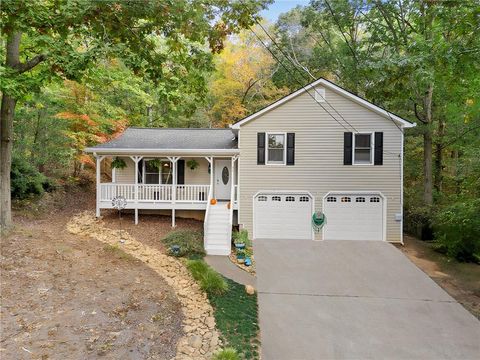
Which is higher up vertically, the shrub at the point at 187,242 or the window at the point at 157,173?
the window at the point at 157,173

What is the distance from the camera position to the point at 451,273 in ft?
27.7

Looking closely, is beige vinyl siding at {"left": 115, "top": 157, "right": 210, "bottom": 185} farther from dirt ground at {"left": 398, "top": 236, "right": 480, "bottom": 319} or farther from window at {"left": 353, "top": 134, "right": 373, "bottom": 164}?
dirt ground at {"left": 398, "top": 236, "right": 480, "bottom": 319}

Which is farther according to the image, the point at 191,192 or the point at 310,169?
the point at 191,192

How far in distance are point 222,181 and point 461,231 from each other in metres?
8.75

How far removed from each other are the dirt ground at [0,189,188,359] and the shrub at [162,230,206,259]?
1.55 m

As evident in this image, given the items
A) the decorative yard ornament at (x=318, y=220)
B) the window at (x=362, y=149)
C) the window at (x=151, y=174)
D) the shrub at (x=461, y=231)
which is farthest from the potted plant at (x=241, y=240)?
the shrub at (x=461, y=231)

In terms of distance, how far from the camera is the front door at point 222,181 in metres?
13.1

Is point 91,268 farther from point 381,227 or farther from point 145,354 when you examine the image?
point 381,227

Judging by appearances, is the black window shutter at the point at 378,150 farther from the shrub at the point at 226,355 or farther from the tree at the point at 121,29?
the shrub at the point at 226,355

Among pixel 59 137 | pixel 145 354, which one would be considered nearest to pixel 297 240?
pixel 145 354

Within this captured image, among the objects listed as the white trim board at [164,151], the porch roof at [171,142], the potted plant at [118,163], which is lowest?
the potted plant at [118,163]

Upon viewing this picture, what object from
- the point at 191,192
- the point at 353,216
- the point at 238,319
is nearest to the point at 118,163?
the point at 191,192

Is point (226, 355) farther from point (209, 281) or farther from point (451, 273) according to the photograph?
point (451, 273)

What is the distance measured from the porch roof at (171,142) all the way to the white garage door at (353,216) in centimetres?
445
